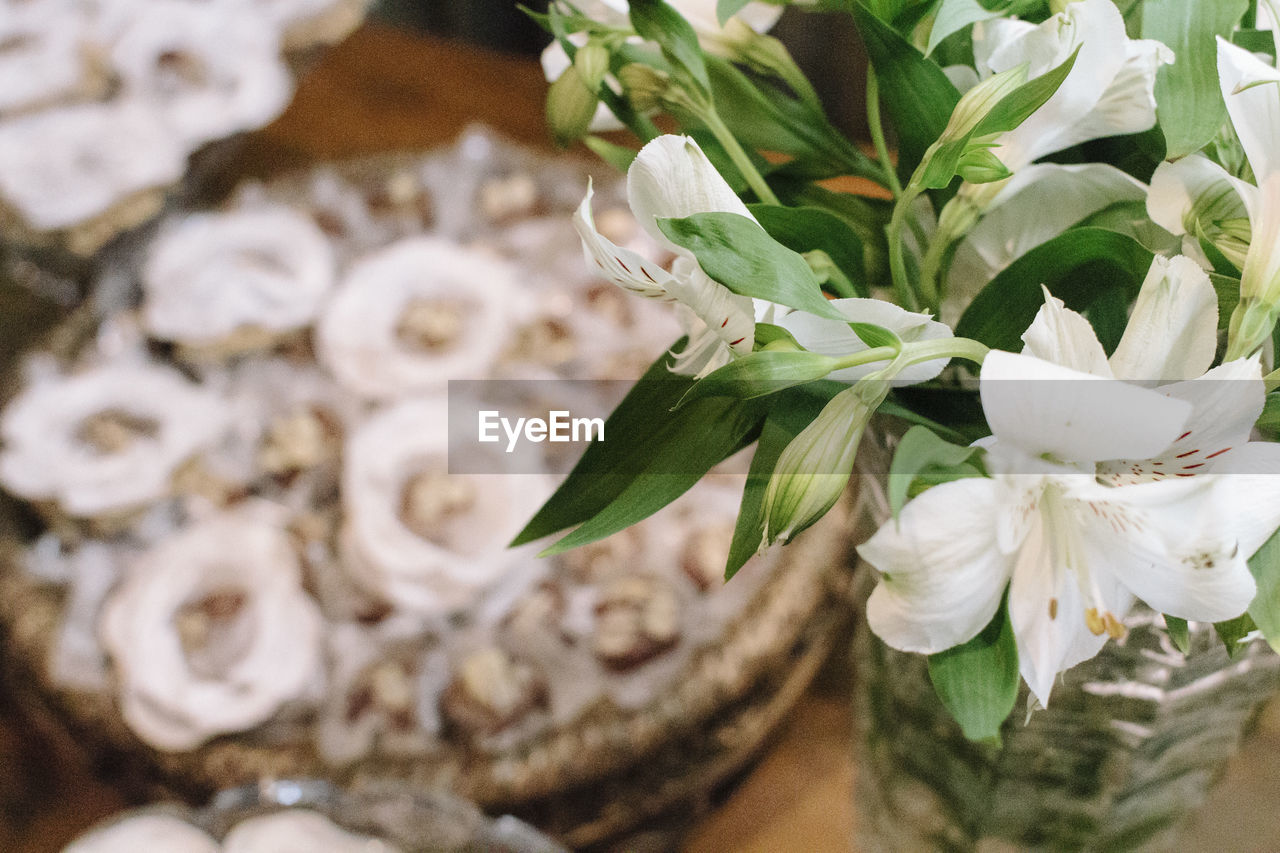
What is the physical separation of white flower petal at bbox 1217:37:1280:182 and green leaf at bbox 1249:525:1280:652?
0.17 ft

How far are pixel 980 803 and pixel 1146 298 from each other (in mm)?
218

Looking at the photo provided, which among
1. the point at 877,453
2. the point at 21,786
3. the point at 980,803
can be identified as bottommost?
the point at 21,786

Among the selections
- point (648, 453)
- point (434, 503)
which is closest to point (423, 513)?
point (434, 503)

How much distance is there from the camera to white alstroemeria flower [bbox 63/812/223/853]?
1.27 ft

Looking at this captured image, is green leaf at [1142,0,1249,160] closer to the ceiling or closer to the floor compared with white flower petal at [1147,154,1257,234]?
closer to the ceiling

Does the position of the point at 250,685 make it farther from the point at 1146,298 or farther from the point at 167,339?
the point at 1146,298

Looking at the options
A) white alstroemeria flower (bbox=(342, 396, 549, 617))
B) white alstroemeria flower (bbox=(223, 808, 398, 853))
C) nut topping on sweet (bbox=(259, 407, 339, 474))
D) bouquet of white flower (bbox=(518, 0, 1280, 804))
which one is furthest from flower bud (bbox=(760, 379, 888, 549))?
nut topping on sweet (bbox=(259, 407, 339, 474))

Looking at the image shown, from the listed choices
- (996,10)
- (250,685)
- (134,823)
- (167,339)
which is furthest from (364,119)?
(996,10)

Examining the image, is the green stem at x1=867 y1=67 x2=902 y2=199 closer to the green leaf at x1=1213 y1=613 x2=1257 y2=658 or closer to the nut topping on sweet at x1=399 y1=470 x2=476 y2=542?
the green leaf at x1=1213 y1=613 x2=1257 y2=658

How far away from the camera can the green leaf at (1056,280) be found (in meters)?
0.23

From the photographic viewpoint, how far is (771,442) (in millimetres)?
229

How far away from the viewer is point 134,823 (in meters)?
0.40

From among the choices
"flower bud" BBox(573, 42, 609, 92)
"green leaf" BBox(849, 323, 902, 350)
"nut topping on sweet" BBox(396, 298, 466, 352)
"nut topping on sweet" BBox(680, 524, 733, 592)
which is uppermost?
"flower bud" BBox(573, 42, 609, 92)

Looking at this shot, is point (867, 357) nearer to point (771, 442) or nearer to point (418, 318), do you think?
point (771, 442)
